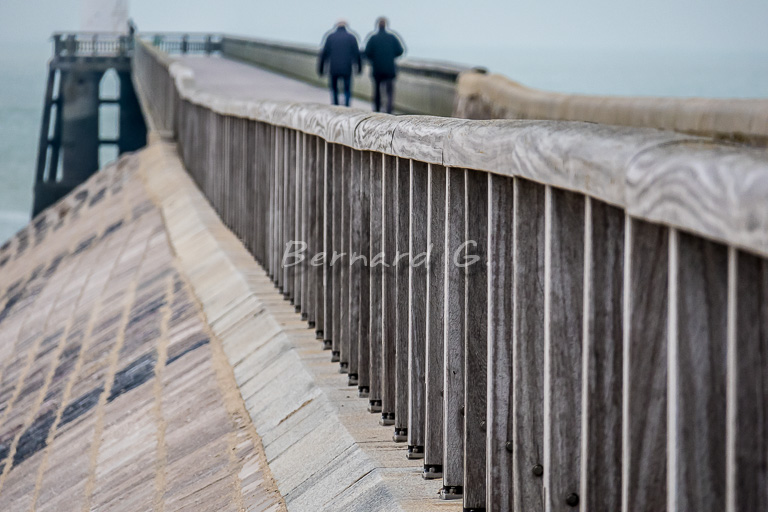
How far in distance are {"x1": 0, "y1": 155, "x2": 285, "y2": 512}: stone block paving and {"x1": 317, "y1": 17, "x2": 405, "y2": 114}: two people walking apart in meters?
8.28

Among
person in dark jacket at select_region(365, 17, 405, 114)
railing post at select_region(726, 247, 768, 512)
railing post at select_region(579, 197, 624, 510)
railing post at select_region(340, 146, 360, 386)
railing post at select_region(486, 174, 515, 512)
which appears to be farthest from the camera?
person in dark jacket at select_region(365, 17, 405, 114)

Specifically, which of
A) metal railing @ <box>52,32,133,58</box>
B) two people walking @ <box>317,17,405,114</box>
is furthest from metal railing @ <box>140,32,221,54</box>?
two people walking @ <box>317,17,405,114</box>

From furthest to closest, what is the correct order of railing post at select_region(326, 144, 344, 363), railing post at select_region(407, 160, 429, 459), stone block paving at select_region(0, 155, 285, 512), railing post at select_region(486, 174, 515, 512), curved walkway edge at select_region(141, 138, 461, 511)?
railing post at select_region(326, 144, 344, 363) → stone block paving at select_region(0, 155, 285, 512) → railing post at select_region(407, 160, 429, 459) → curved walkway edge at select_region(141, 138, 461, 511) → railing post at select_region(486, 174, 515, 512)

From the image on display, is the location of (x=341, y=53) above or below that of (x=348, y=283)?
above

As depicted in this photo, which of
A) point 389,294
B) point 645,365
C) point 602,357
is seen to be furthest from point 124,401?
point 645,365

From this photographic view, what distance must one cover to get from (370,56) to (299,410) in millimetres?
14283

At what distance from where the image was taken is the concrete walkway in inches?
1036

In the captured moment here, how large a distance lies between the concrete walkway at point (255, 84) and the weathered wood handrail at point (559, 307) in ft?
60.8

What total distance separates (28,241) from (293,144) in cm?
1165

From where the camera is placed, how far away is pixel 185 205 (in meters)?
10.2

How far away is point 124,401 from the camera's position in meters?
5.23

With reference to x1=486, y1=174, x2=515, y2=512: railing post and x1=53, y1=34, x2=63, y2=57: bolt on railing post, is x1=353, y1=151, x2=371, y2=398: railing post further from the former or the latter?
x1=53, y1=34, x2=63, y2=57: bolt on railing post

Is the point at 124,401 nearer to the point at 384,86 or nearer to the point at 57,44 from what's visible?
the point at 384,86

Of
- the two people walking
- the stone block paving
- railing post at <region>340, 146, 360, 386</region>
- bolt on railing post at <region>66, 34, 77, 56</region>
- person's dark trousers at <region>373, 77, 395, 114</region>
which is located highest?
bolt on railing post at <region>66, 34, 77, 56</region>
